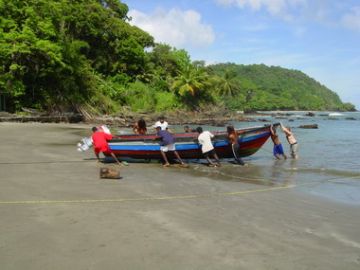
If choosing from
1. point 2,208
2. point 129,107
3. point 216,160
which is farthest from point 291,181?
point 129,107

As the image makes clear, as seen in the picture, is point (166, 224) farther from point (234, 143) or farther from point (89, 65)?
point (89, 65)

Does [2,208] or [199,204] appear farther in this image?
[199,204]

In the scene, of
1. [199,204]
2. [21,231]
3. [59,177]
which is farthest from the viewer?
[59,177]

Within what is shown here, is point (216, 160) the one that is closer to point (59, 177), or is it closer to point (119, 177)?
point (119, 177)

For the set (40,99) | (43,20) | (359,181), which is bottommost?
(359,181)

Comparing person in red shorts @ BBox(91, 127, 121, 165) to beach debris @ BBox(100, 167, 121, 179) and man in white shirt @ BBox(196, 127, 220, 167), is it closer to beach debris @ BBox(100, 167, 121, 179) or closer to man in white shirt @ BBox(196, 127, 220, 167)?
man in white shirt @ BBox(196, 127, 220, 167)

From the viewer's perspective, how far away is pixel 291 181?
41.4 ft

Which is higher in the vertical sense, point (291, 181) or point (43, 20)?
point (43, 20)

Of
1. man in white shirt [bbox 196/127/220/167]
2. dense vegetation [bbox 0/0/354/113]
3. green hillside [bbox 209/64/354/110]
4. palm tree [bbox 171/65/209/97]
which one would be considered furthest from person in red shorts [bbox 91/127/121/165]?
green hillside [bbox 209/64/354/110]

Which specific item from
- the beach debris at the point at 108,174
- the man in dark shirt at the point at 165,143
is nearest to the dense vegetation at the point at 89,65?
the man in dark shirt at the point at 165,143

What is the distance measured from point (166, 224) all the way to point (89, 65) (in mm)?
44576

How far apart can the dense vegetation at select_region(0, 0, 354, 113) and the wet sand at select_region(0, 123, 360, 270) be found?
85.9 feet

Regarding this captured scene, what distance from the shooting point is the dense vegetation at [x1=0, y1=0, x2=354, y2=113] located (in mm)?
35250

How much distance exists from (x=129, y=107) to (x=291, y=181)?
3844 centimetres
